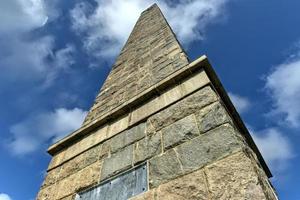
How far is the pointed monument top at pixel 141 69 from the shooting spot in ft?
11.2

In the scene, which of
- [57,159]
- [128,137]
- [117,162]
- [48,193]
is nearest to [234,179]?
[117,162]

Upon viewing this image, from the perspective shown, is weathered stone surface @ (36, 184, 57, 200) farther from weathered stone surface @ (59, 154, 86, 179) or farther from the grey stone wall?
weathered stone surface @ (59, 154, 86, 179)

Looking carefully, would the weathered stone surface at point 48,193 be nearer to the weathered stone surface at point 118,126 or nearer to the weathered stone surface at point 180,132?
the weathered stone surface at point 118,126

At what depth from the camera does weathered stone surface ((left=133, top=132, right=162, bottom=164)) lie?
6.80 ft

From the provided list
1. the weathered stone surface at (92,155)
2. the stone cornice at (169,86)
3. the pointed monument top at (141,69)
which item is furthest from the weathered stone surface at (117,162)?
the pointed monument top at (141,69)

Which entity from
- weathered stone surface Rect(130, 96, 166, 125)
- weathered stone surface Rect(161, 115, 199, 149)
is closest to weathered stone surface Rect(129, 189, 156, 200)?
weathered stone surface Rect(161, 115, 199, 149)

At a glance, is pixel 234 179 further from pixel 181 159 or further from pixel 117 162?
pixel 117 162

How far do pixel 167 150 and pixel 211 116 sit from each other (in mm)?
425

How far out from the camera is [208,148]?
5.83 ft

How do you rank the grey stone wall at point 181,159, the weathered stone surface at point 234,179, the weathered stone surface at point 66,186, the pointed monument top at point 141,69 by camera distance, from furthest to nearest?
the pointed monument top at point 141,69 < the weathered stone surface at point 66,186 < the grey stone wall at point 181,159 < the weathered stone surface at point 234,179

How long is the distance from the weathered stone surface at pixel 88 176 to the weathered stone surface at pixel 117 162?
0.07 m

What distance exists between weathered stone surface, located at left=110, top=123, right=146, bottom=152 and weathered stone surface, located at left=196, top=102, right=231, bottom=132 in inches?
22.8

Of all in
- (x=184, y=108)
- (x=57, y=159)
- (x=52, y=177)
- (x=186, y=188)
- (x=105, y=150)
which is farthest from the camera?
(x=57, y=159)

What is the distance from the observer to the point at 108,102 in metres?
3.87
